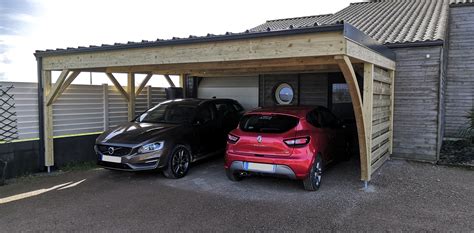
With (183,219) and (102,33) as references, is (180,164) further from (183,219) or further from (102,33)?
(102,33)

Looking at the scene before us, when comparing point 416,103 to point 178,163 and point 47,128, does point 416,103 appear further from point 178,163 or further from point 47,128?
point 47,128

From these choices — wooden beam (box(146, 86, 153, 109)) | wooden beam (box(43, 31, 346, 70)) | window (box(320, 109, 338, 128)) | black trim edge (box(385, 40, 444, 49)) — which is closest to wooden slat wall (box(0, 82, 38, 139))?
wooden beam (box(43, 31, 346, 70))

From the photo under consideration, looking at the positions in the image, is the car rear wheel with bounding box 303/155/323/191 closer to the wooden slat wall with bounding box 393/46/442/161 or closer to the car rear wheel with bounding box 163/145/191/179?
the car rear wheel with bounding box 163/145/191/179

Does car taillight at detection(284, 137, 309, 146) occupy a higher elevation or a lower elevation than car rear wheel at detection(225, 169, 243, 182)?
higher

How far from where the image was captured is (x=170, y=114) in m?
7.43

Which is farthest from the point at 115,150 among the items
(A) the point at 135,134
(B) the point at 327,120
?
(B) the point at 327,120

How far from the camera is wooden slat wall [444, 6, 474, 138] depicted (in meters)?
9.76

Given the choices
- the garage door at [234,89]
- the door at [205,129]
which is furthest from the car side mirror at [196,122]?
the garage door at [234,89]

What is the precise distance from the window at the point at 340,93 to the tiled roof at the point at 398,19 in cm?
157

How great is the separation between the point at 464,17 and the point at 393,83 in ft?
14.6

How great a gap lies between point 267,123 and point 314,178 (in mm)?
1178

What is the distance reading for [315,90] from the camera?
9914 millimetres

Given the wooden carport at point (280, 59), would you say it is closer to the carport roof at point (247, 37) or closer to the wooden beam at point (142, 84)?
the carport roof at point (247, 37)

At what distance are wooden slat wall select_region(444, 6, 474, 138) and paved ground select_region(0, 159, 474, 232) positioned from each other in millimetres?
3550
